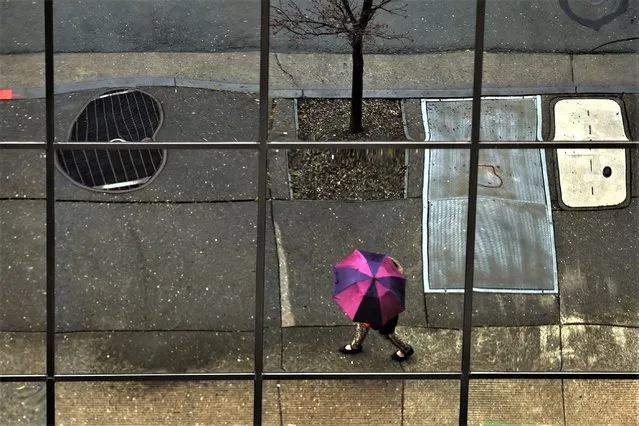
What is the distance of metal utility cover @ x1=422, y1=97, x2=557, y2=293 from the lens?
10586mm

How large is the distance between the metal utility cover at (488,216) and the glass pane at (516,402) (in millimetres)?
983

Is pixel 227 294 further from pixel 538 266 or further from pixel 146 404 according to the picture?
pixel 538 266

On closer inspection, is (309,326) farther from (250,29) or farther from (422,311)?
(250,29)

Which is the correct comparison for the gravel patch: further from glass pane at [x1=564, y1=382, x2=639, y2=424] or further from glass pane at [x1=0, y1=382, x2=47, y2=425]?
glass pane at [x1=0, y1=382, x2=47, y2=425]

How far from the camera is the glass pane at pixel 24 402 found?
10.4m

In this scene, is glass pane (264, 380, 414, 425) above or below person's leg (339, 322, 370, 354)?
below

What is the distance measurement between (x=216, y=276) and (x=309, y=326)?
1.07 meters

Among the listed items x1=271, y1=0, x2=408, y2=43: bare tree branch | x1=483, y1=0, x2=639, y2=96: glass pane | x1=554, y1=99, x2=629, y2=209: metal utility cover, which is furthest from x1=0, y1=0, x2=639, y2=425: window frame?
x1=483, y1=0, x2=639, y2=96: glass pane

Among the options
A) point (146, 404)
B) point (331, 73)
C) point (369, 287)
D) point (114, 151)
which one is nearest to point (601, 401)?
point (369, 287)

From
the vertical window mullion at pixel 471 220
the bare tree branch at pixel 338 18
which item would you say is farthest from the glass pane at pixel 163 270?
the vertical window mullion at pixel 471 220

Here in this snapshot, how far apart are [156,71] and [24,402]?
364cm

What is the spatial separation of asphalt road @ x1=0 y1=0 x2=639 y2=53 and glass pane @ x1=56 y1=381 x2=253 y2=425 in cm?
345

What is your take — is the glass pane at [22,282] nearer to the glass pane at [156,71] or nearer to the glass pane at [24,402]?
the glass pane at [24,402]

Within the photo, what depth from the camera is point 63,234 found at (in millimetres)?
10461
